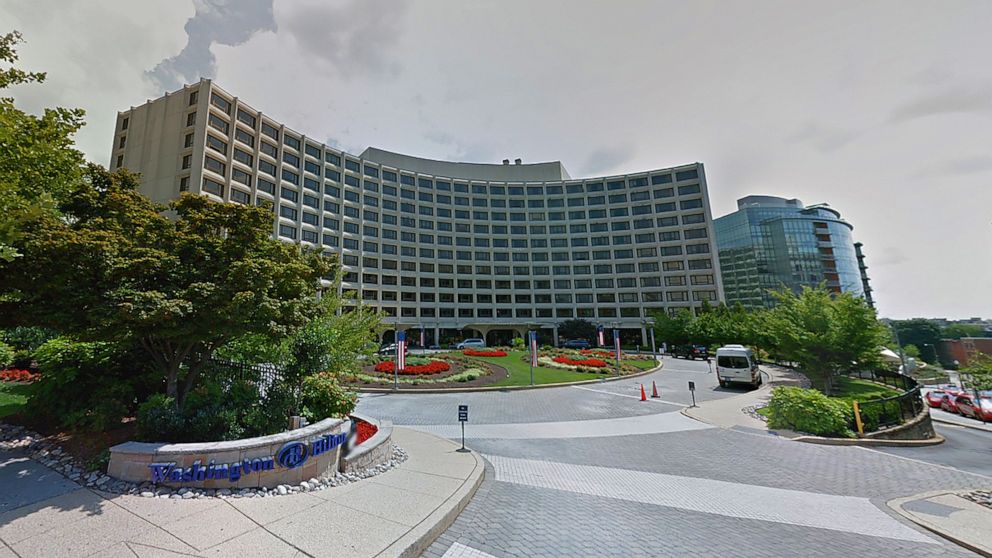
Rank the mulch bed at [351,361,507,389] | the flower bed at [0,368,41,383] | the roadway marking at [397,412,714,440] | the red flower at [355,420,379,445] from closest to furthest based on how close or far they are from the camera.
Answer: the red flower at [355,420,379,445] < the roadway marking at [397,412,714,440] < the flower bed at [0,368,41,383] < the mulch bed at [351,361,507,389]

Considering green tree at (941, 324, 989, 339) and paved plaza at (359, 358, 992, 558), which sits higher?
green tree at (941, 324, 989, 339)

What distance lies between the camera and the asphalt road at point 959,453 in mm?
11727

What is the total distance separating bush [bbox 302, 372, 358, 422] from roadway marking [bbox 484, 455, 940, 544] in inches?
170

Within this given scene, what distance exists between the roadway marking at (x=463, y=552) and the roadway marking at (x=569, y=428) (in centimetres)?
663

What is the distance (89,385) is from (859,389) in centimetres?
3670

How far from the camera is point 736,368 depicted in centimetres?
2264

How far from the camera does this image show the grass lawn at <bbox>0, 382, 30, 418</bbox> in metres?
10.6

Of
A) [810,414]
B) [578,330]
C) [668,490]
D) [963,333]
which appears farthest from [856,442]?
[963,333]

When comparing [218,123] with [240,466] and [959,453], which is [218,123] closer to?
[240,466]

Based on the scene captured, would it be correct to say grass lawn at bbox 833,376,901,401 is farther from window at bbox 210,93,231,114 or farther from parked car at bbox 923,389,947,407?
window at bbox 210,93,231,114

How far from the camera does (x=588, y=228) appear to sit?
241 ft

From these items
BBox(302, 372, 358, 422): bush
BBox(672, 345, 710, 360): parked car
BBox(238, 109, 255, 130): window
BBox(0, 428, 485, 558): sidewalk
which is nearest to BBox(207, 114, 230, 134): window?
BBox(238, 109, 255, 130): window

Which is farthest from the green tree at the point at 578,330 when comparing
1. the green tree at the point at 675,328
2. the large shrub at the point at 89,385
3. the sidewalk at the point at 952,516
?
the large shrub at the point at 89,385

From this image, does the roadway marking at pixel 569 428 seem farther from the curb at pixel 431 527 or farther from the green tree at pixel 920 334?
the green tree at pixel 920 334
